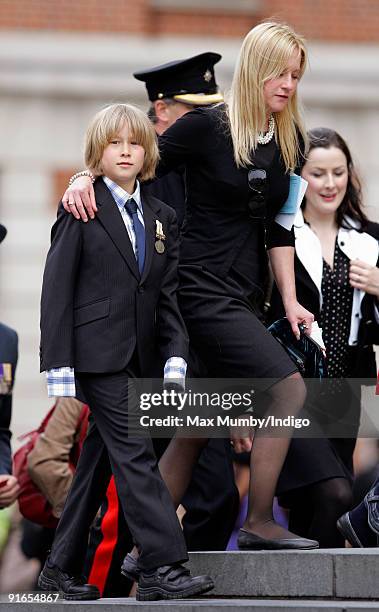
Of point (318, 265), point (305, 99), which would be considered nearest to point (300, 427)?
point (318, 265)

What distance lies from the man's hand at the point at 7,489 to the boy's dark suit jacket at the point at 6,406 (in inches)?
5.0

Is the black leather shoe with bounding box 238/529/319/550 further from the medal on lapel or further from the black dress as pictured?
the medal on lapel

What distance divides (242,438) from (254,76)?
136cm

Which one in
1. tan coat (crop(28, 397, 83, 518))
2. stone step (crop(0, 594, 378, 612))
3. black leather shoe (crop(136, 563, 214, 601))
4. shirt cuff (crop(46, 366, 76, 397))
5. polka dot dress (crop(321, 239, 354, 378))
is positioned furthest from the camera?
tan coat (crop(28, 397, 83, 518))

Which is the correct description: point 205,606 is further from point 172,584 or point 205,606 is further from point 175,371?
point 175,371

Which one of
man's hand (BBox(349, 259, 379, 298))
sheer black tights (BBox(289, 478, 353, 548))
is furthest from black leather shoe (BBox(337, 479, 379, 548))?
man's hand (BBox(349, 259, 379, 298))

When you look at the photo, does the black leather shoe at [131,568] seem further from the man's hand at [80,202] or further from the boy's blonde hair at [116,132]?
the boy's blonde hair at [116,132]

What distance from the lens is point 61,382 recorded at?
222 inches

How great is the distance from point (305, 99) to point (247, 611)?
7998mm

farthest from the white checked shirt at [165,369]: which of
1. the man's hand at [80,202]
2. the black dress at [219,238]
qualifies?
the black dress at [219,238]

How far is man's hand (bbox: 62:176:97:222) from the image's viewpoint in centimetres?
578

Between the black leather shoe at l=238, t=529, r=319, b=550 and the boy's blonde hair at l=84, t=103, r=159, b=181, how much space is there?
Answer: 1366 millimetres

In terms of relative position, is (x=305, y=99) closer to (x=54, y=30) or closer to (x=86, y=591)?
(x=54, y=30)

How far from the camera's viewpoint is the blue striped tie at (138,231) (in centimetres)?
582
